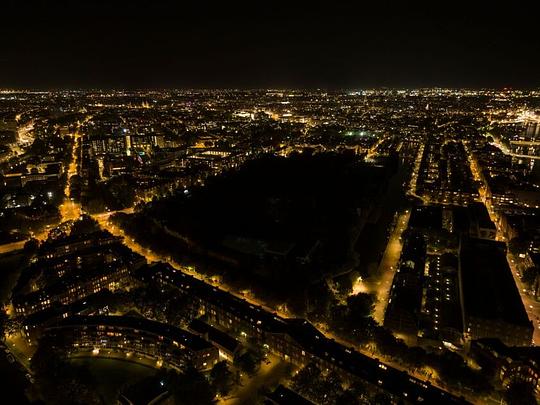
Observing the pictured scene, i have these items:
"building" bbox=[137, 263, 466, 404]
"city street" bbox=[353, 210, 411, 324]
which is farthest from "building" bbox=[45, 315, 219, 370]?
"city street" bbox=[353, 210, 411, 324]

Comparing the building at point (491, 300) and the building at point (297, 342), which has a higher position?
the building at point (491, 300)

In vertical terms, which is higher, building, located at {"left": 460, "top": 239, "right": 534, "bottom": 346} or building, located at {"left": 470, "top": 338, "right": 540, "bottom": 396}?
building, located at {"left": 460, "top": 239, "right": 534, "bottom": 346}

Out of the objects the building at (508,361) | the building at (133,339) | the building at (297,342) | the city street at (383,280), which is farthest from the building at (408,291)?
the building at (133,339)

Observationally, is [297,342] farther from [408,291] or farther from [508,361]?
[508,361]

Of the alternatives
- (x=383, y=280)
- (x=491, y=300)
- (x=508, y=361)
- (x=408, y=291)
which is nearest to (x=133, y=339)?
(x=408, y=291)

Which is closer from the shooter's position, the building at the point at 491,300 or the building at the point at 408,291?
the building at the point at 491,300

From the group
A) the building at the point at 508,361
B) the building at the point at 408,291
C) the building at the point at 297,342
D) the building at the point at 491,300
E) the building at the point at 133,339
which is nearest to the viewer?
the building at the point at 297,342

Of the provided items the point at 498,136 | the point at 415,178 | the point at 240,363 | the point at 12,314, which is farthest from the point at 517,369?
the point at 498,136

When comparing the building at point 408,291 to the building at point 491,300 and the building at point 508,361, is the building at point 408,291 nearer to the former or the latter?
the building at point 491,300

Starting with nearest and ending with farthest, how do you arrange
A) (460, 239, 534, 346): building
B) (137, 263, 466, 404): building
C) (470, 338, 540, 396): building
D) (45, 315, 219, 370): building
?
(137, 263, 466, 404): building → (470, 338, 540, 396): building → (45, 315, 219, 370): building → (460, 239, 534, 346): building

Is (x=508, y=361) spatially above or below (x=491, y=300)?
below

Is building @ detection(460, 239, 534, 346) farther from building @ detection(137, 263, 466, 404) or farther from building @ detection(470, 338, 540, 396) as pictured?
building @ detection(137, 263, 466, 404)

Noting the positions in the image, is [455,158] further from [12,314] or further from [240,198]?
[12,314]
